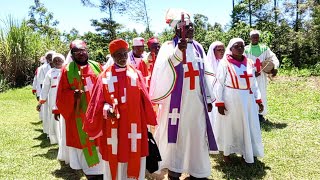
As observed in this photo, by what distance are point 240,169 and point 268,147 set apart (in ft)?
5.02

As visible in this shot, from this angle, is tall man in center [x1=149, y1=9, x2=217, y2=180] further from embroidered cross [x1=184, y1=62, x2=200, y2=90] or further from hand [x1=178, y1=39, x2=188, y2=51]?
hand [x1=178, y1=39, x2=188, y2=51]

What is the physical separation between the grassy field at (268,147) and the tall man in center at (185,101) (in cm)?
94

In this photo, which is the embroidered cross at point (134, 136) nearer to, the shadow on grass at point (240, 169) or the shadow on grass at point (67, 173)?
the shadow on grass at point (240, 169)

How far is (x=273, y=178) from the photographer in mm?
5535

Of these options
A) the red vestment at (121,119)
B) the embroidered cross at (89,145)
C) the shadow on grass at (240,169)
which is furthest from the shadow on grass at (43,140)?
the red vestment at (121,119)

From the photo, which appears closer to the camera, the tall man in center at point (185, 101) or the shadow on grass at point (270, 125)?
the tall man in center at point (185, 101)

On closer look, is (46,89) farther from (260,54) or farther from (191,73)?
(260,54)

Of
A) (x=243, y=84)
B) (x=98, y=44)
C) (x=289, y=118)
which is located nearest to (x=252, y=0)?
(x=98, y=44)

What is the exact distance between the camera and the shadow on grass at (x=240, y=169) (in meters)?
5.66

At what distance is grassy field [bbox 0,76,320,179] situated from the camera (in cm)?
590

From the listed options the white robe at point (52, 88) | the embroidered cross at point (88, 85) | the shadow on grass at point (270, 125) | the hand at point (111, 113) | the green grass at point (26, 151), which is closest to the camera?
the hand at point (111, 113)

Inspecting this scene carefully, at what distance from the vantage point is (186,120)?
16.3 ft

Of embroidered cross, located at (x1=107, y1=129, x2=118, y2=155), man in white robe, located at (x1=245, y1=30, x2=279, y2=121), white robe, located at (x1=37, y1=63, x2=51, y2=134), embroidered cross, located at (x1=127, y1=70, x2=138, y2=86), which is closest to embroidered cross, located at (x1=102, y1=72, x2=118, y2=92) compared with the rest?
embroidered cross, located at (x1=127, y1=70, x2=138, y2=86)

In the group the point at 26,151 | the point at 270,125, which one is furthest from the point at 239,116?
the point at 26,151
